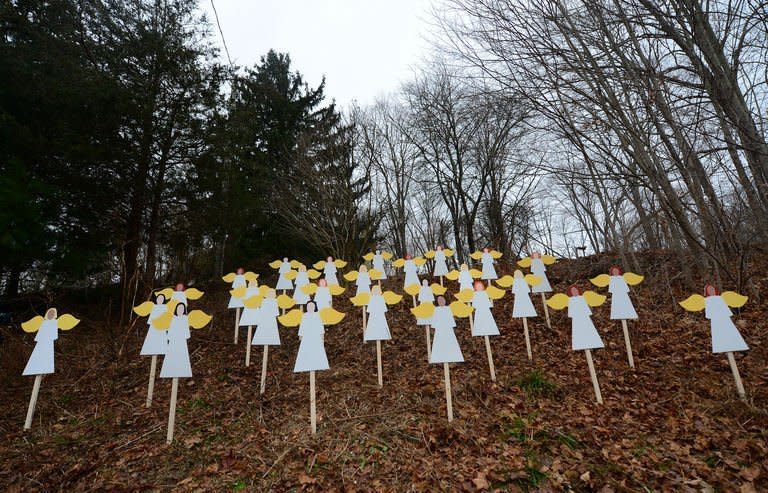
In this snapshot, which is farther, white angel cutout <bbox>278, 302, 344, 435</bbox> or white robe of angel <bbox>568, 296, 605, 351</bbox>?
white robe of angel <bbox>568, 296, 605, 351</bbox>

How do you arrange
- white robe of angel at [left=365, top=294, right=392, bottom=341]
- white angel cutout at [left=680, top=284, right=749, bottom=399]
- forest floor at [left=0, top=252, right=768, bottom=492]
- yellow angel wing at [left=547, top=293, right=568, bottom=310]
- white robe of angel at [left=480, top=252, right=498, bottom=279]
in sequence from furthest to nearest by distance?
white robe of angel at [left=480, top=252, right=498, bottom=279] → white robe of angel at [left=365, top=294, right=392, bottom=341] → yellow angel wing at [left=547, top=293, right=568, bottom=310] → white angel cutout at [left=680, top=284, right=749, bottom=399] → forest floor at [left=0, top=252, right=768, bottom=492]

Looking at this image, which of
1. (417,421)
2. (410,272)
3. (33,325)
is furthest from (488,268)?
(33,325)

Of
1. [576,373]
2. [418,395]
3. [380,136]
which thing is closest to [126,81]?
[380,136]

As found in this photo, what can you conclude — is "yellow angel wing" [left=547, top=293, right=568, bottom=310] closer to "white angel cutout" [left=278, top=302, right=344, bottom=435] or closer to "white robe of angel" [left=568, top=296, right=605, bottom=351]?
"white robe of angel" [left=568, top=296, right=605, bottom=351]

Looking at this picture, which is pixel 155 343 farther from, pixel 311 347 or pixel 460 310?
pixel 460 310

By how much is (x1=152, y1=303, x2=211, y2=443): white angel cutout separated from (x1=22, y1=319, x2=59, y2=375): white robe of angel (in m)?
1.15

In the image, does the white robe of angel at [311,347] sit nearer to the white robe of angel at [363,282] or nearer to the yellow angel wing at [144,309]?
the white robe of angel at [363,282]

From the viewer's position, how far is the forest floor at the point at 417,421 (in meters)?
2.78

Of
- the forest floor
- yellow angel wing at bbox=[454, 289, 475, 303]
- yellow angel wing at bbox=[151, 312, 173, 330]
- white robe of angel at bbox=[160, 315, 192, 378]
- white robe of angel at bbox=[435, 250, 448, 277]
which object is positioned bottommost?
the forest floor

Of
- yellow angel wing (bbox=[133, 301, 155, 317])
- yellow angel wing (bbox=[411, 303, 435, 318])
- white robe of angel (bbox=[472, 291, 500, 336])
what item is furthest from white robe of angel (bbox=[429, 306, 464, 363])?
yellow angel wing (bbox=[133, 301, 155, 317])

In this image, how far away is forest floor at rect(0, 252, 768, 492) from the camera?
2.78m

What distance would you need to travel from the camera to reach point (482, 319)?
13.3 ft

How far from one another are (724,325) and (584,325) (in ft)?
4.04

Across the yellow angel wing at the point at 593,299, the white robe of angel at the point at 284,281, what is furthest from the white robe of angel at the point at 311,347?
the yellow angel wing at the point at 593,299
